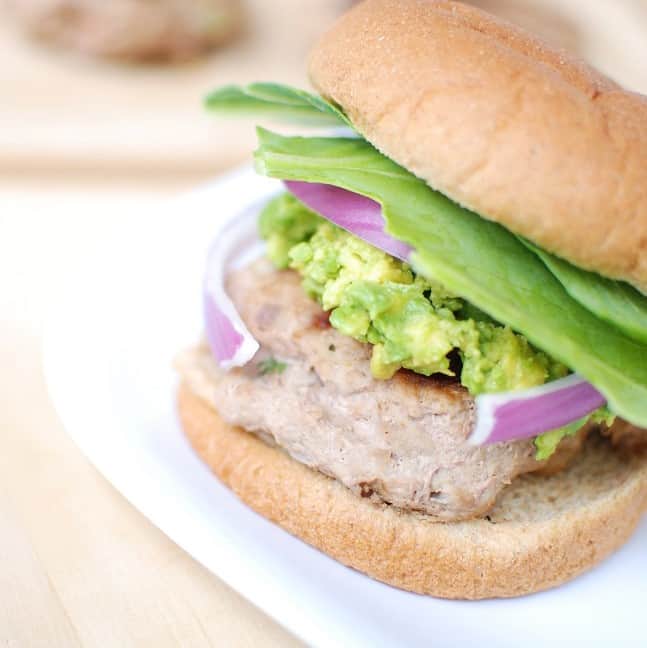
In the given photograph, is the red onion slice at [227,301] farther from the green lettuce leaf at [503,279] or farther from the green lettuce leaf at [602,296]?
the green lettuce leaf at [602,296]

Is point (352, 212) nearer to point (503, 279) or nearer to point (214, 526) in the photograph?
point (503, 279)

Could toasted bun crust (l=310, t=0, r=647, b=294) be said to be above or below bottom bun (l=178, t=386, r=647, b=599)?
above

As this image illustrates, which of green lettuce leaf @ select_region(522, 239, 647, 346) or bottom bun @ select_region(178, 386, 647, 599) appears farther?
bottom bun @ select_region(178, 386, 647, 599)

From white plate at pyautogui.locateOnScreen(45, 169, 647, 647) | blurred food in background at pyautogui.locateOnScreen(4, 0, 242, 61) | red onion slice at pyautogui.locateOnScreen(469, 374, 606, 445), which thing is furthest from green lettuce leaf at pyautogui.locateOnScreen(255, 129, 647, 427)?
blurred food in background at pyautogui.locateOnScreen(4, 0, 242, 61)

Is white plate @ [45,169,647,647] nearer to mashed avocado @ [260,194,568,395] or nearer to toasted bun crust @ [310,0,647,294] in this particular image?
mashed avocado @ [260,194,568,395]

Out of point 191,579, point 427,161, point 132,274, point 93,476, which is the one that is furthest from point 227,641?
point 132,274

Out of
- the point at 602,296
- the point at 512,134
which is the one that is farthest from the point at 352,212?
the point at 602,296
